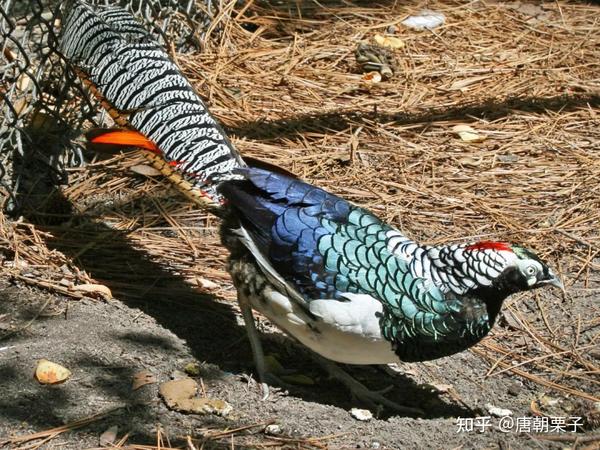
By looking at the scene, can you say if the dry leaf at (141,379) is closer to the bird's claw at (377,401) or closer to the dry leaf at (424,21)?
the bird's claw at (377,401)

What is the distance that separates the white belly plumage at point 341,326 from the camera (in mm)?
3613

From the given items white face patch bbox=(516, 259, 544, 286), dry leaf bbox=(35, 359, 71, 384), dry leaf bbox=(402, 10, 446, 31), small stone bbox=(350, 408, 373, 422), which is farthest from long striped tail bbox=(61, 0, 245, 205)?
dry leaf bbox=(402, 10, 446, 31)

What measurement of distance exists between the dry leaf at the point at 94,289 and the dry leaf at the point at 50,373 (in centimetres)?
64

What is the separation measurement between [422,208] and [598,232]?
0.92 metres

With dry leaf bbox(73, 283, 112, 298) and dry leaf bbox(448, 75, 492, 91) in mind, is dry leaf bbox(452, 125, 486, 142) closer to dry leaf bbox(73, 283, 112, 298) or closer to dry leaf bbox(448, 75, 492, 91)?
dry leaf bbox(448, 75, 492, 91)

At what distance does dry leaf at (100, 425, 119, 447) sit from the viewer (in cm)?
344

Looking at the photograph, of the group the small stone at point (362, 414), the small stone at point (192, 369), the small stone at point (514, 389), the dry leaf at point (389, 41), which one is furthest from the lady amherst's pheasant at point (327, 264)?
the dry leaf at point (389, 41)

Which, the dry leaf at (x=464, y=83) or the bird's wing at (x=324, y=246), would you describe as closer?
the bird's wing at (x=324, y=246)

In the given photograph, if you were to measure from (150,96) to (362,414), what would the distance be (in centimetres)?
171

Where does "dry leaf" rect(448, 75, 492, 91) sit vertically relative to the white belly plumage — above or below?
above

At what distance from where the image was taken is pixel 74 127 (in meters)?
5.45

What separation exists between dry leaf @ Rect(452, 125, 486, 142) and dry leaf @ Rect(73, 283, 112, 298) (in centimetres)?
250

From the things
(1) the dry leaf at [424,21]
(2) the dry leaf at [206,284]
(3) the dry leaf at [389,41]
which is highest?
(1) the dry leaf at [424,21]

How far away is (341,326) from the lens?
3.63 m
